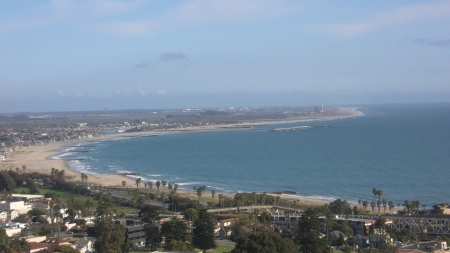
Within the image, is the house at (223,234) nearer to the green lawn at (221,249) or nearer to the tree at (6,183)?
the green lawn at (221,249)

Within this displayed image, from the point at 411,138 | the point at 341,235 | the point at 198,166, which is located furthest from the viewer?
the point at 411,138

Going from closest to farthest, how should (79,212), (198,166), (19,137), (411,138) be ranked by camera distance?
(79,212) < (198,166) < (411,138) < (19,137)

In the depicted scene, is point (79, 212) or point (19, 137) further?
point (19, 137)

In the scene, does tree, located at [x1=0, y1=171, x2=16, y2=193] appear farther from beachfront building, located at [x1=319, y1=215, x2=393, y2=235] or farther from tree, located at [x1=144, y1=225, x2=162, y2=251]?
beachfront building, located at [x1=319, y1=215, x2=393, y2=235]

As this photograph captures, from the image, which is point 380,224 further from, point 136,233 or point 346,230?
point 136,233

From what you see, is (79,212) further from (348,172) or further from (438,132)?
(438,132)

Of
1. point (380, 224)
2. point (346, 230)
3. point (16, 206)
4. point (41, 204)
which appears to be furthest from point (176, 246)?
point (41, 204)

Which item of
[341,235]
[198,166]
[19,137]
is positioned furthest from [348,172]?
[19,137]
